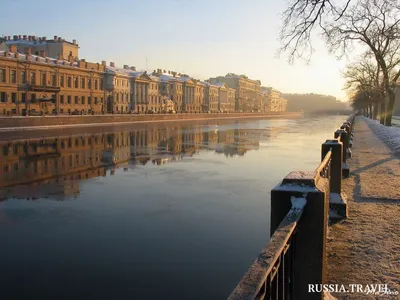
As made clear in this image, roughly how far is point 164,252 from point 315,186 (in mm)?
4811

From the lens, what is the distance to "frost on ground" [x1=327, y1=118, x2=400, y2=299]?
5285mm

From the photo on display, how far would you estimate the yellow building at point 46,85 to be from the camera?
54375mm

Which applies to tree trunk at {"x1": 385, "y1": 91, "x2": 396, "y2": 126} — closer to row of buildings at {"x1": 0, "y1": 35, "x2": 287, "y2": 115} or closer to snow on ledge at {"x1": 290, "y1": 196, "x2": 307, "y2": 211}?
snow on ledge at {"x1": 290, "y1": 196, "x2": 307, "y2": 211}

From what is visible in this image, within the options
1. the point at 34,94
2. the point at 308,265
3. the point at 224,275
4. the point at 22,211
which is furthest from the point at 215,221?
the point at 34,94

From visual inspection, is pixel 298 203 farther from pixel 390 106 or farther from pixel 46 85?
pixel 46 85

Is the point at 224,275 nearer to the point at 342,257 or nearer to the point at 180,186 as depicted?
the point at 342,257

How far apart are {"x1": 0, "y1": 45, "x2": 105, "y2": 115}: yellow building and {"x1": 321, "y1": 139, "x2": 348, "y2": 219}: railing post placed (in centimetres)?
4523

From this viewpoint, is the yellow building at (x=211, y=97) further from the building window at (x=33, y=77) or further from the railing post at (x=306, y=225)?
the railing post at (x=306, y=225)

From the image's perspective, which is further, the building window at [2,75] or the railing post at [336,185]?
the building window at [2,75]

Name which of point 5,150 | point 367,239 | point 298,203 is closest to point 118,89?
point 5,150

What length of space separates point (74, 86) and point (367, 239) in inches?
2587

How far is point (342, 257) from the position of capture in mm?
5930

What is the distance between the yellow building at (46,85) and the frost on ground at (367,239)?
4438cm

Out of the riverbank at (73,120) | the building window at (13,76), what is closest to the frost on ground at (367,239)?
the riverbank at (73,120)
